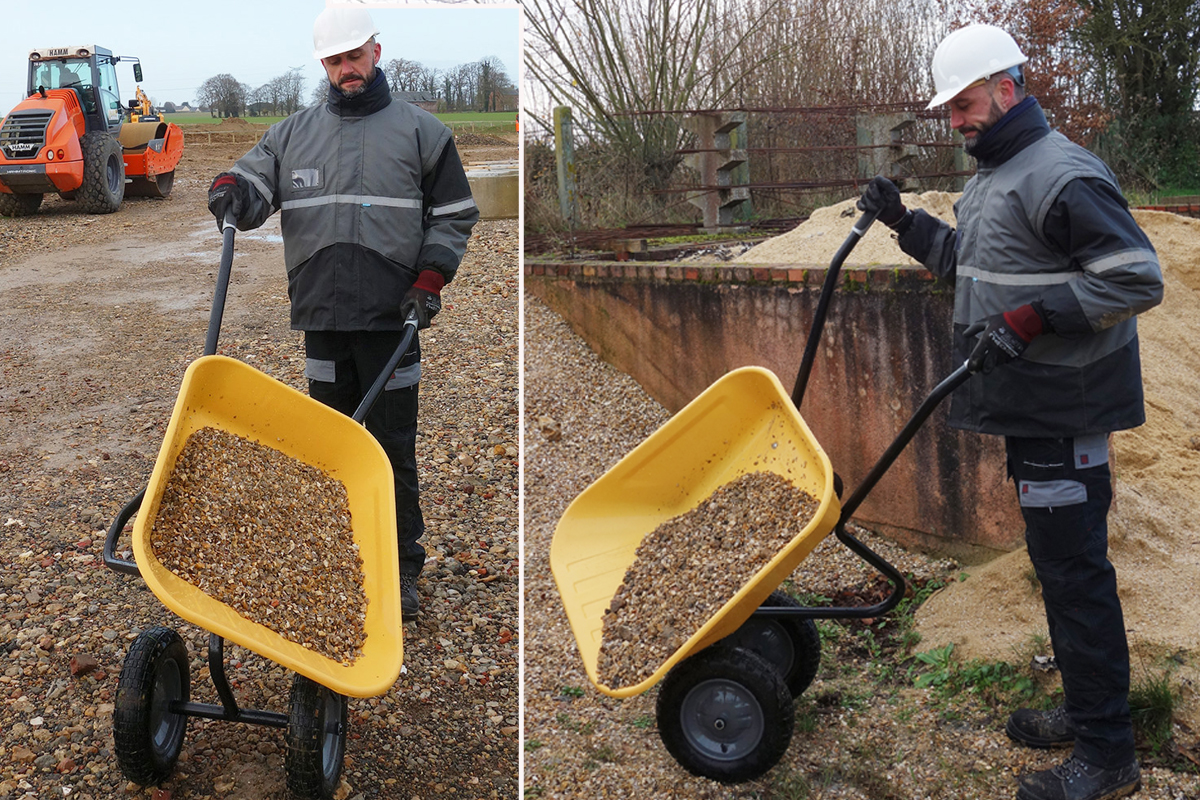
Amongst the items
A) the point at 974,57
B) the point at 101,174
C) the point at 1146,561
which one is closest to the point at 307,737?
the point at 974,57

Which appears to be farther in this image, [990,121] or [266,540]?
[990,121]

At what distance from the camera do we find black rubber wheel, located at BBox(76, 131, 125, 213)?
→ 1250 centimetres

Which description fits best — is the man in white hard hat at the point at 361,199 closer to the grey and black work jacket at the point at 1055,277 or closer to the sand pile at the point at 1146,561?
the grey and black work jacket at the point at 1055,277

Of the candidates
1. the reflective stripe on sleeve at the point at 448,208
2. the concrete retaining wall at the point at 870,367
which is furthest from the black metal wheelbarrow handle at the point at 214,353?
the concrete retaining wall at the point at 870,367

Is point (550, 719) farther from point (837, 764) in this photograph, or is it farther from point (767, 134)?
point (767, 134)

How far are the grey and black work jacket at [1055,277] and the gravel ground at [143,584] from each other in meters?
1.86

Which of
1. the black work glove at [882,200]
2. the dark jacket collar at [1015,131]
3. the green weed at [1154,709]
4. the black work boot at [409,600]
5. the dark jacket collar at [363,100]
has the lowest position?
the green weed at [1154,709]

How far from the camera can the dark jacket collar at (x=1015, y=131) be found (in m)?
2.70

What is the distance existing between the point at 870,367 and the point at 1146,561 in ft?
4.15

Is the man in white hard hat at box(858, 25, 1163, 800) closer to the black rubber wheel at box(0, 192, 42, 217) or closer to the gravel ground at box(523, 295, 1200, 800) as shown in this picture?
the gravel ground at box(523, 295, 1200, 800)

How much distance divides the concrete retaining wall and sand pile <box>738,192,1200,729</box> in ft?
0.90

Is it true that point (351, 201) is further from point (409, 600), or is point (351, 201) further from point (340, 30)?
point (409, 600)

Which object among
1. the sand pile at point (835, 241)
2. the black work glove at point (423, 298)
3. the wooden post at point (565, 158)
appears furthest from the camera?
the wooden post at point (565, 158)

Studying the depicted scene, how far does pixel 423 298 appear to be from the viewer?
3.21 m
